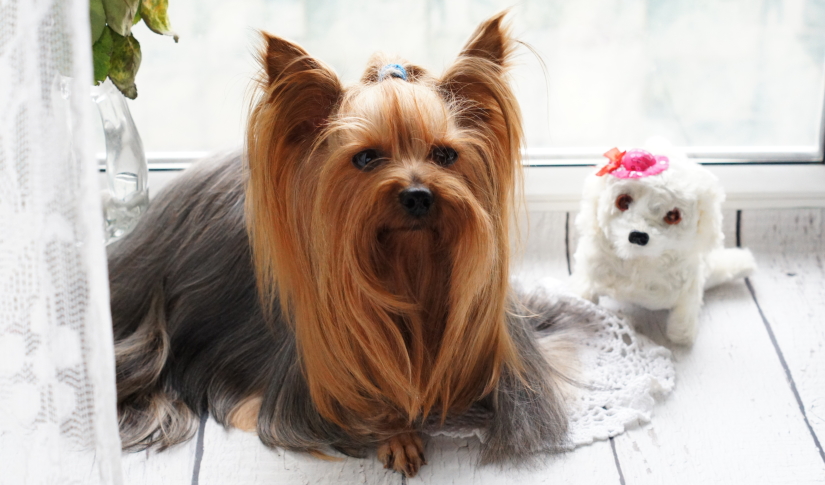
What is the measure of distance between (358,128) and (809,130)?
1389 millimetres

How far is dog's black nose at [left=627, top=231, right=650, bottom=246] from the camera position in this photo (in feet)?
5.03

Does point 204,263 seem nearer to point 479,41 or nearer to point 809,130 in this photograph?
point 479,41

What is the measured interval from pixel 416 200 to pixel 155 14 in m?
0.50

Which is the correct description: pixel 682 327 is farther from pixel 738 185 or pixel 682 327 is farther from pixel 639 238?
pixel 738 185

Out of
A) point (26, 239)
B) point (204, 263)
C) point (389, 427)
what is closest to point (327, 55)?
point (204, 263)

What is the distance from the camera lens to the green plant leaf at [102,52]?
1.15m

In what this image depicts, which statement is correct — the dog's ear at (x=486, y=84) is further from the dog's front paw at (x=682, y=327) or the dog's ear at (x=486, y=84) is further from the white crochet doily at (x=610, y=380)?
the dog's front paw at (x=682, y=327)

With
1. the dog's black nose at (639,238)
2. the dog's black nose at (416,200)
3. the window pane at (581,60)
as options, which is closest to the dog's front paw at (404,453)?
the dog's black nose at (416,200)

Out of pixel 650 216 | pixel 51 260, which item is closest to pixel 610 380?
pixel 650 216

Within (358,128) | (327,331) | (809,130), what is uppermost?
(358,128)

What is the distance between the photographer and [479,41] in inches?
47.8

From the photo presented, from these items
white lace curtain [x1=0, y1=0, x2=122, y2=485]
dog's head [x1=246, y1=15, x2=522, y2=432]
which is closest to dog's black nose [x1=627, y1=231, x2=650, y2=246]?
dog's head [x1=246, y1=15, x2=522, y2=432]

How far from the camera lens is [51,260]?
73 cm

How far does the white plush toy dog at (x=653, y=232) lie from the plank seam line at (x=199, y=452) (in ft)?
2.61
